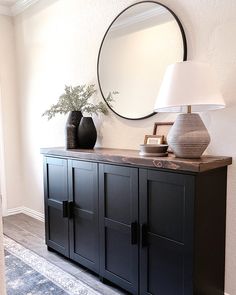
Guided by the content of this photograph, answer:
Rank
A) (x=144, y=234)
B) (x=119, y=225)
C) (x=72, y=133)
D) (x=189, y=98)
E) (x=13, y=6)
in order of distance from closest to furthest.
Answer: (x=189, y=98), (x=144, y=234), (x=119, y=225), (x=72, y=133), (x=13, y=6)

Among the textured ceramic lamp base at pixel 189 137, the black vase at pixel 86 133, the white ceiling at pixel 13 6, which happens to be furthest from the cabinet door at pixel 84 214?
the white ceiling at pixel 13 6

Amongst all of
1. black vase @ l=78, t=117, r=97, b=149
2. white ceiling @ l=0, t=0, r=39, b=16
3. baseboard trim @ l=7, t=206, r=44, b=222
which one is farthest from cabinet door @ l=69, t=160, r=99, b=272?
white ceiling @ l=0, t=0, r=39, b=16

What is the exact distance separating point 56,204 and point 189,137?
57.2 inches

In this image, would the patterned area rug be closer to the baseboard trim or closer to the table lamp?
the baseboard trim

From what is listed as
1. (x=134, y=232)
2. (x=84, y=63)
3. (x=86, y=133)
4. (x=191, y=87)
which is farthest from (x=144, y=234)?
(x=84, y=63)

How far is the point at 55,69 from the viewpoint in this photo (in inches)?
126

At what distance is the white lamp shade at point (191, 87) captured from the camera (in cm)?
156

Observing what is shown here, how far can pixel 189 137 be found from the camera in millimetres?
1628

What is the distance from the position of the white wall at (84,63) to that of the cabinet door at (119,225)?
478mm

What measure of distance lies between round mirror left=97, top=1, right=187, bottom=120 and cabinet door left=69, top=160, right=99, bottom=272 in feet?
1.92

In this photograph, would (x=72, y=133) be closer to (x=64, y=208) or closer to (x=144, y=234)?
(x=64, y=208)

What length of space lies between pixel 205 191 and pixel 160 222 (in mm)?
333

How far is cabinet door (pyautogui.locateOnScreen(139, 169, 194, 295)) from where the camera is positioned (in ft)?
5.16

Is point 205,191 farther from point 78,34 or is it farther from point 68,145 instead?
point 78,34
